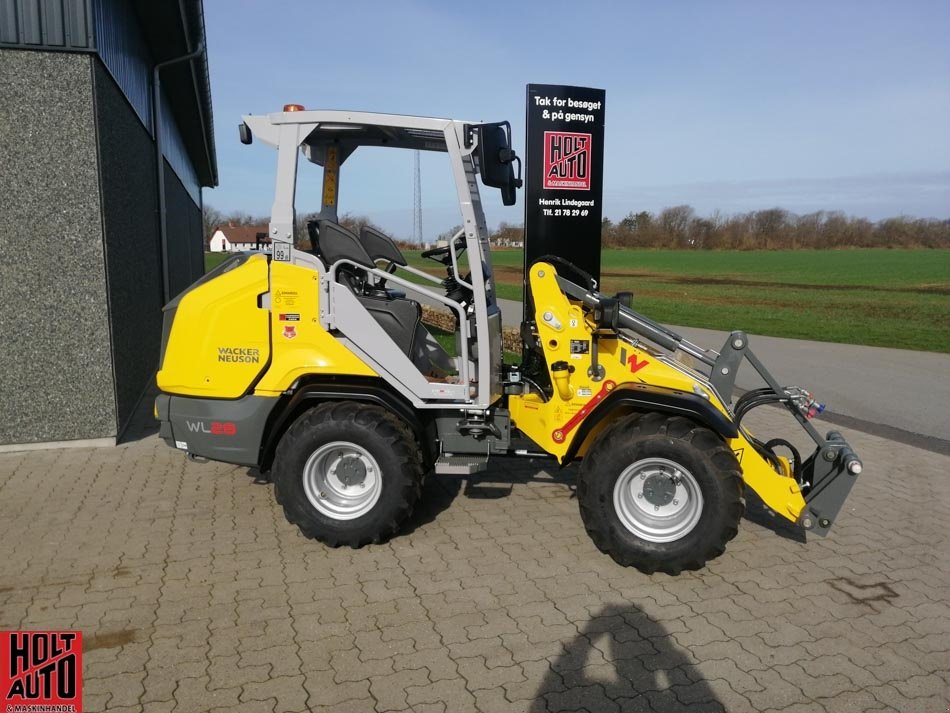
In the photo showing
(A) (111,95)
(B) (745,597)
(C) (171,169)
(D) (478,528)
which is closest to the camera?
(B) (745,597)

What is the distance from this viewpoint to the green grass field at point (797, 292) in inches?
697

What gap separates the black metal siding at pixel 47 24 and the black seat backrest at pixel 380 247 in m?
3.72

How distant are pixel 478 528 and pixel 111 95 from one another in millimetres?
5898

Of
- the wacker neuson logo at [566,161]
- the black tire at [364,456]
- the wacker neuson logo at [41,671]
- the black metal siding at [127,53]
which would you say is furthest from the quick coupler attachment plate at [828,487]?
the black metal siding at [127,53]

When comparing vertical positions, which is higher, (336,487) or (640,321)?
(640,321)

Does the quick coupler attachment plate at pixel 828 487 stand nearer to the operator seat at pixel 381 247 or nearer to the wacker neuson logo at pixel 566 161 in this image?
the operator seat at pixel 381 247

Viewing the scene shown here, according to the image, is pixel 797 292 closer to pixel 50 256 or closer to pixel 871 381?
pixel 871 381

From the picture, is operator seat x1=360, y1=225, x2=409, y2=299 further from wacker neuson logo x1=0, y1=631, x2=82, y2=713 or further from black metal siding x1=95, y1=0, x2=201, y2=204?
black metal siding x1=95, y1=0, x2=201, y2=204

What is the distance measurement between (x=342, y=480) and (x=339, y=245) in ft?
5.17

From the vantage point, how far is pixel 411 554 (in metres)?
4.69

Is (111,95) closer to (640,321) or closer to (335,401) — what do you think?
(335,401)

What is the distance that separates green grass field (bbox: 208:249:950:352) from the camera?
17703 mm

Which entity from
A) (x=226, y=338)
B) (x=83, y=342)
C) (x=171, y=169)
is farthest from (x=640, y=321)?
(x=171, y=169)

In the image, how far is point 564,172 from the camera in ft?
28.7
